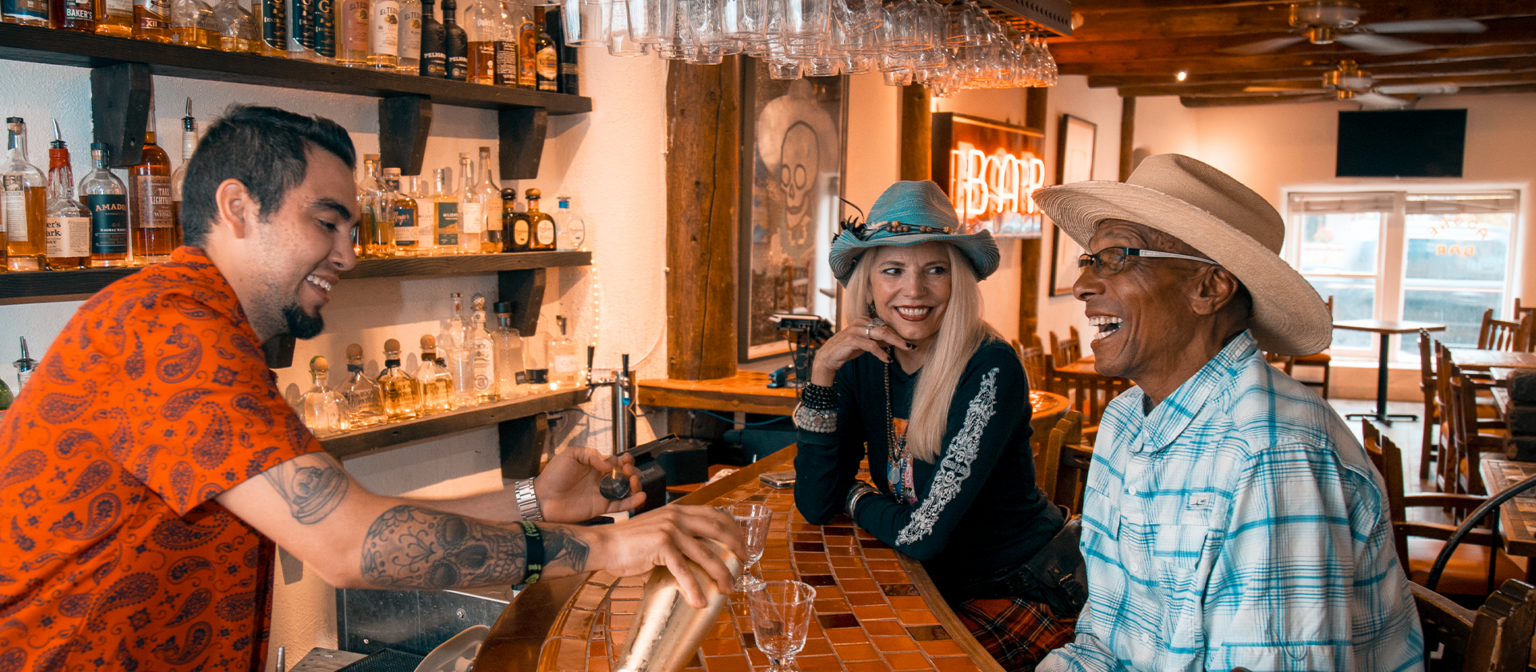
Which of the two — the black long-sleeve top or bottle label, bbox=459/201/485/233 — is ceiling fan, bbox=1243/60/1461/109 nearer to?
the black long-sleeve top

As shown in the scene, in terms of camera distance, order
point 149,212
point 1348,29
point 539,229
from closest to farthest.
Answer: point 149,212 → point 539,229 → point 1348,29

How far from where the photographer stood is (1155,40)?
22.2 ft

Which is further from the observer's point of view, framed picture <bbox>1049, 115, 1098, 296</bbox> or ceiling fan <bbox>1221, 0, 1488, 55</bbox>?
framed picture <bbox>1049, 115, 1098, 296</bbox>

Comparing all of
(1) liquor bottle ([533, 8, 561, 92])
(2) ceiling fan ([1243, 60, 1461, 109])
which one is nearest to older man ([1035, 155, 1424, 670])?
(1) liquor bottle ([533, 8, 561, 92])

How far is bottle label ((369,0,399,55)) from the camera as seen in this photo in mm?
2654

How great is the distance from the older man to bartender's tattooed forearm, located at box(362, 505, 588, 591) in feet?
2.94

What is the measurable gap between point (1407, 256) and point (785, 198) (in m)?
8.91

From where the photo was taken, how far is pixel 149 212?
7.32 ft

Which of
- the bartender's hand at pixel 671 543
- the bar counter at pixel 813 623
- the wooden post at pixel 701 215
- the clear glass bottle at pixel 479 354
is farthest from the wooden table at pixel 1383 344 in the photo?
the bartender's hand at pixel 671 543

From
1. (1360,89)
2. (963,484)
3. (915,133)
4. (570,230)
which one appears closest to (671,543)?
(963,484)

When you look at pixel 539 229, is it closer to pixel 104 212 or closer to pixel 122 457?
pixel 104 212

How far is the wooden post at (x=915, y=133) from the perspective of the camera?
5.68 metres

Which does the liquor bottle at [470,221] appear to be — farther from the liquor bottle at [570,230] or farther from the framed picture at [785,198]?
the framed picture at [785,198]

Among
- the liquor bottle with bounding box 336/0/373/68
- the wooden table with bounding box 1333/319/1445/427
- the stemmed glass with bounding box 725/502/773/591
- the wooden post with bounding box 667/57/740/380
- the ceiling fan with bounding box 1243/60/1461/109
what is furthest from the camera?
the wooden table with bounding box 1333/319/1445/427
